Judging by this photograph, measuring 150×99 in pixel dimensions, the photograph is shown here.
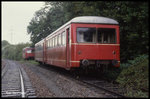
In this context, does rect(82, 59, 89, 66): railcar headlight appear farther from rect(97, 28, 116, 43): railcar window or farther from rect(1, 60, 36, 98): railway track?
rect(1, 60, 36, 98): railway track

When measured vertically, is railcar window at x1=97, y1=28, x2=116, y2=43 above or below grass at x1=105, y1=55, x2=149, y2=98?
above

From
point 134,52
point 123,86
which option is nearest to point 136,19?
point 134,52

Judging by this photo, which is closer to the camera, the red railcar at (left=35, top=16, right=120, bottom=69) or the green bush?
the green bush

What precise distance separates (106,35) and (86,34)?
976 mm

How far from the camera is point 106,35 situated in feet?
41.2

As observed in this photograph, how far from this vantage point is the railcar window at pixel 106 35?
1241cm

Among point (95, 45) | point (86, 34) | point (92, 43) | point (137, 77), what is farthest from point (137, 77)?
point (86, 34)

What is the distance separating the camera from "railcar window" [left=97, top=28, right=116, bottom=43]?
12414 millimetres

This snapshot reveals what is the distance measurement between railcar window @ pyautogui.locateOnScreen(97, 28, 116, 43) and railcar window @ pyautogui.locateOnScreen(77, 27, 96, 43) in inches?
11.0

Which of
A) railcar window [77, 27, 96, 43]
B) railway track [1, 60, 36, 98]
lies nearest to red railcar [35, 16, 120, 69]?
railcar window [77, 27, 96, 43]

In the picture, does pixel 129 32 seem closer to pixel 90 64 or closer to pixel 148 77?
pixel 90 64

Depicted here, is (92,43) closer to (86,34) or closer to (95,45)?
(95,45)

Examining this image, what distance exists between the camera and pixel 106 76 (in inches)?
531

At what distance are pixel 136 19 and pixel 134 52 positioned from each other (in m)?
1.69
